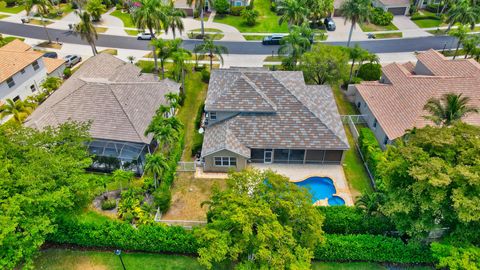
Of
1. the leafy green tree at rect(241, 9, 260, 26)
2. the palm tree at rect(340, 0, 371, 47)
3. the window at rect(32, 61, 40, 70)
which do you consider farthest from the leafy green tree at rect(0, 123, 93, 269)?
the leafy green tree at rect(241, 9, 260, 26)

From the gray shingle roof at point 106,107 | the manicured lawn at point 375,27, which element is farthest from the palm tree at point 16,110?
the manicured lawn at point 375,27

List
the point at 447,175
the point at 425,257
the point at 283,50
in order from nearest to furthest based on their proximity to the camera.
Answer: the point at 447,175, the point at 425,257, the point at 283,50

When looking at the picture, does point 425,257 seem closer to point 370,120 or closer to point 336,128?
point 336,128

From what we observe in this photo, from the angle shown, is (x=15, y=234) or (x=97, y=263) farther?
(x=97, y=263)

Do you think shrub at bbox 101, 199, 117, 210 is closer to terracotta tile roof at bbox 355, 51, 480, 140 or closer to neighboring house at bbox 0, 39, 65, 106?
neighboring house at bbox 0, 39, 65, 106

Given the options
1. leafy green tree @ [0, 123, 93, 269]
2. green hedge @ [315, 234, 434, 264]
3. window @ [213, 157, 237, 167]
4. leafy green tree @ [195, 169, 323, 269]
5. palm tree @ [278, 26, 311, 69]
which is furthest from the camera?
Answer: palm tree @ [278, 26, 311, 69]

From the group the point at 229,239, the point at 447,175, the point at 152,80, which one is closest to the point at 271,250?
the point at 229,239

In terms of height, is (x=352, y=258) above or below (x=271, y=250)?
below
